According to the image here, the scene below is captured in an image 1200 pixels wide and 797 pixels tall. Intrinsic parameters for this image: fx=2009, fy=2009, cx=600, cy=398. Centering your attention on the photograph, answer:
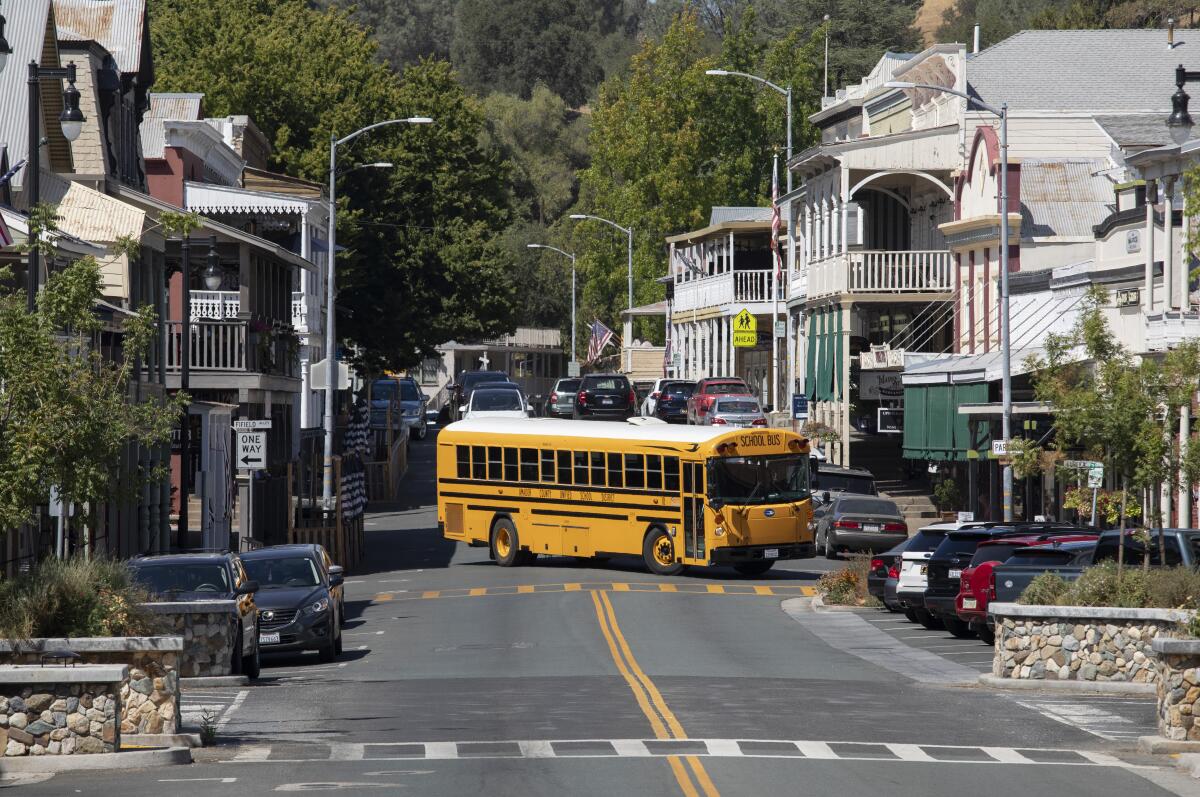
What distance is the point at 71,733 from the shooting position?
53.4ft

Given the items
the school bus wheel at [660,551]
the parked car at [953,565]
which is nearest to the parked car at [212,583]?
the parked car at [953,565]

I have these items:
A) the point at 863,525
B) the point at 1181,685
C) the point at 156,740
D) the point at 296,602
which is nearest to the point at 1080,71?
the point at 863,525

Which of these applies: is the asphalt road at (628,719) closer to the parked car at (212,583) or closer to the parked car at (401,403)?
the parked car at (212,583)

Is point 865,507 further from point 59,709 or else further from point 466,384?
point 466,384

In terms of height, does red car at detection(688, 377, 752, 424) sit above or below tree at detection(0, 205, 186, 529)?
above

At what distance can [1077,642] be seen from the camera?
23141 mm

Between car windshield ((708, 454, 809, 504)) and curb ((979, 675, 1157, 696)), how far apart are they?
16.5 meters

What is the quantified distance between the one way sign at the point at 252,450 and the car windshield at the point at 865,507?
50.1ft

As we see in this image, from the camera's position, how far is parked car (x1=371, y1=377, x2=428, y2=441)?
79438 mm

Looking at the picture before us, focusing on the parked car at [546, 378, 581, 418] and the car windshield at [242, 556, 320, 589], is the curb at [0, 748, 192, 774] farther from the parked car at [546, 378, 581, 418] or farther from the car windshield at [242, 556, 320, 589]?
the parked car at [546, 378, 581, 418]

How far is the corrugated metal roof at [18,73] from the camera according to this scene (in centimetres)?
3654

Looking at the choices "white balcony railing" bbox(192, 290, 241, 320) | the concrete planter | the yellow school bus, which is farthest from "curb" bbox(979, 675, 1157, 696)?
"white balcony railing" bbox(192, 290, 241, 320)

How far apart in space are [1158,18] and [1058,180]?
A: 1736 inches

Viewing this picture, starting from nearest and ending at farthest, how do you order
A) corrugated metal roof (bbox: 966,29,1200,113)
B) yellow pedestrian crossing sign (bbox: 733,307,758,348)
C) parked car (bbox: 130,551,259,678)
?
1. parked car (bbox: 130,551,259,678)
2. corrugated metal roof (bbox: 966,29,1200,113)
3. yellow pedestrian crossing sign (bbox: 733,307,758,348)
